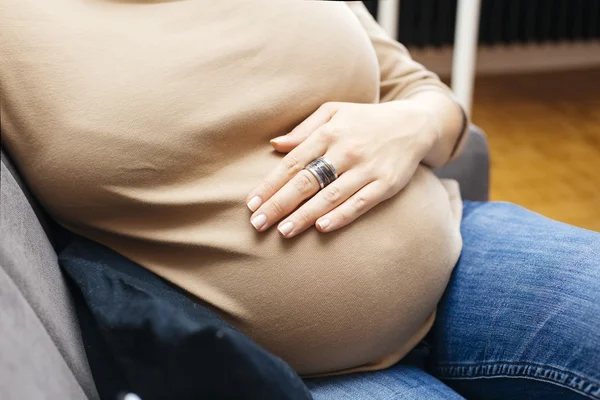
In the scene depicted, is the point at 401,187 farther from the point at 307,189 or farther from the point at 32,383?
the point at 32,383

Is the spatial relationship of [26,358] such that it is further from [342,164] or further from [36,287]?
[342,164]

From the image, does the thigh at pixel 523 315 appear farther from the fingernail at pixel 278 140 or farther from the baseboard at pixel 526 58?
the baseboard at pixel 526 58

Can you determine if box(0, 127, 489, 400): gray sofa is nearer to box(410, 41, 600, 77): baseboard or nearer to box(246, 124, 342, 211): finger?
box(246, 124, 342, 211): finger

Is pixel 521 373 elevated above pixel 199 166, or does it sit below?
below

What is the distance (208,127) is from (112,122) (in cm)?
9

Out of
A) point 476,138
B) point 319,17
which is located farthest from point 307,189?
point 476,138

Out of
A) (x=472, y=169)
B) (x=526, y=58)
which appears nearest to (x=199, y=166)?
(x=472, y=169)

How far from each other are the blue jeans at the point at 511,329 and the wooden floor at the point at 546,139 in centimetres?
116

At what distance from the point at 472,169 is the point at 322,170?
0.43 m

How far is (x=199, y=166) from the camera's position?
0.62 meters

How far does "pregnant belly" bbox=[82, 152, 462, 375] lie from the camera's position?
1.94 feet

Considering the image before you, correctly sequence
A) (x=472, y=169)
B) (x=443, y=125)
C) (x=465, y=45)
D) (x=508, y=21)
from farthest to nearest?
1. (x=508, y=21)
2. (x=465, y=45)
3. (x=472, y=169)
4. (x=443, y=125)

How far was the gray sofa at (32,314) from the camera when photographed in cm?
42

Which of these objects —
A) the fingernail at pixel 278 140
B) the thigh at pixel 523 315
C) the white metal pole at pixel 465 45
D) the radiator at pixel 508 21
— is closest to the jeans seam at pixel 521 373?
the thigh at pixel 523 315
